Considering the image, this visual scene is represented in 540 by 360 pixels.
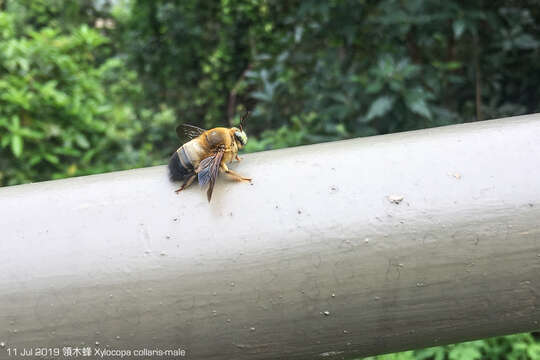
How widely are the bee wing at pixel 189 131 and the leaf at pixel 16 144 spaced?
183 cm

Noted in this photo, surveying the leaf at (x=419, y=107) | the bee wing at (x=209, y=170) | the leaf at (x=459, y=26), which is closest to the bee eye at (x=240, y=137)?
A: the bee wing at (x=209, y=170)

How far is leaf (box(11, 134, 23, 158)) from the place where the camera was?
2771 mm

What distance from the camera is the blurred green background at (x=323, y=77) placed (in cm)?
259

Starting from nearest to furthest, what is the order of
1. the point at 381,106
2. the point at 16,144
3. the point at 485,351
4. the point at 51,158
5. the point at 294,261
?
the point at 294,261 → the point at 485,351 → the point at 381,106 → the point at 16,144 → the point at 51,158

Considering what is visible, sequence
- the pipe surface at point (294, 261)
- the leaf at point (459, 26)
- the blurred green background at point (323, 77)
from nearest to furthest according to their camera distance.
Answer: the pipe surface at point (294, 261)
the leaf at point (459, 26)
the blurred green background at point (323, 77)

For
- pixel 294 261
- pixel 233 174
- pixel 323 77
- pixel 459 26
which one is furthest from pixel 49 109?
pixel 294 261

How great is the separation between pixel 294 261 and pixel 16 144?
2.47 m

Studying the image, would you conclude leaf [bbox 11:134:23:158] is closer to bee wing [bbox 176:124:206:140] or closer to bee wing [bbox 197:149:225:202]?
bee wing [bbox 176:124:206:140]

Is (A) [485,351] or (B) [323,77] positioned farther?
(B) [323,77]

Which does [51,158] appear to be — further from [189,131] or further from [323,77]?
[189,131]

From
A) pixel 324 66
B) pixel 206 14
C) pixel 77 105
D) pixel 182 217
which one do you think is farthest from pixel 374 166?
pixel 206 14

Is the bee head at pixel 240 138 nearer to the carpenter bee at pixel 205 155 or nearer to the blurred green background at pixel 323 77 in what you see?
the carpenter bee at pixel 205 155

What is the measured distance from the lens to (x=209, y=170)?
3.33 feet

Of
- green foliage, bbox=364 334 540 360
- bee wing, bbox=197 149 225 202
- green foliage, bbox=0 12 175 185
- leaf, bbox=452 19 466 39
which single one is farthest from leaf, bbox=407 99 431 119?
green foliage, bbox=0 12 175 185
